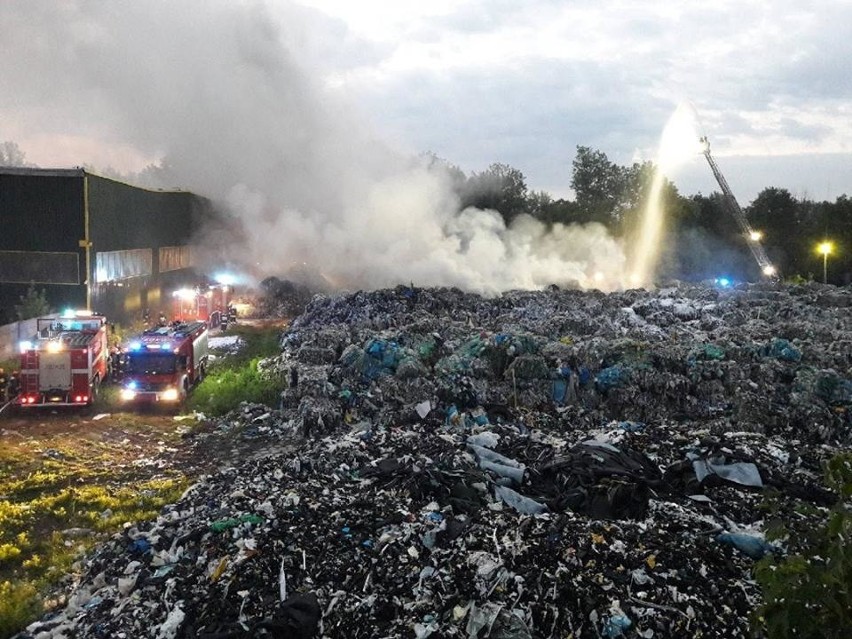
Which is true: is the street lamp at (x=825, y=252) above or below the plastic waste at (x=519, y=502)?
above

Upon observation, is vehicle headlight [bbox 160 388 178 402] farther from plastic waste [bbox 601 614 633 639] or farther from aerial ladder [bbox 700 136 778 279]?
aerial ladder [bbox 700 136 778 279]

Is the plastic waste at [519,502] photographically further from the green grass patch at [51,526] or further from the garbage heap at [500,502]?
the green grass patch at [51,526]

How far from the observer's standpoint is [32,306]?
18375mm

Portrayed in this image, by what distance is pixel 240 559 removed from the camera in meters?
5.54

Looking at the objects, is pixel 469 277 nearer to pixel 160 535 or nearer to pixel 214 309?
pixel 214 309

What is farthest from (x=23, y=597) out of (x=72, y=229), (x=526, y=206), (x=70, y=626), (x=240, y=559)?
(x=526, y=206)

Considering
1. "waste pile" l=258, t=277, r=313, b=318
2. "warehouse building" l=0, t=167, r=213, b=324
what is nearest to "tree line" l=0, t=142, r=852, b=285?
"waste pile" l=258, t=277, r=313, b=318

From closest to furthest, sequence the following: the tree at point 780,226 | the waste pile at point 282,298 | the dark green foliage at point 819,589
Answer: the dark green foliage at point 819,589
the waste pile at point 282,298
the tree at point 780,226

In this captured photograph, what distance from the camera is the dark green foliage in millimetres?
2430

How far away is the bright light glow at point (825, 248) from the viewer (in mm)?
30514

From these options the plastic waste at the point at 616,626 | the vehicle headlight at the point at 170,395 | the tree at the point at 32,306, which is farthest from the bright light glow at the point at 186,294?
the plastic waste at the point at 616,626

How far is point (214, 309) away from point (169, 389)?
A: 992 centimetres

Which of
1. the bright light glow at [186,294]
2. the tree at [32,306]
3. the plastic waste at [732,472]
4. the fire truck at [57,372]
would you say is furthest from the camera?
the bright light glow at [186,294]

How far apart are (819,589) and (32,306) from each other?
68.5ft
